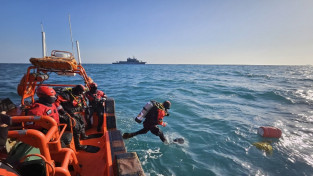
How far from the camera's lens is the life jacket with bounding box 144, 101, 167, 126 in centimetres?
561

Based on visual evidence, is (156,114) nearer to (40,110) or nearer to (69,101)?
(69,101)

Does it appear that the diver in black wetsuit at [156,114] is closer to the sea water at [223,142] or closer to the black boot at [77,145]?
the sea water at [223,142]

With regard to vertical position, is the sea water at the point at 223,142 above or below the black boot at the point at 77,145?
below

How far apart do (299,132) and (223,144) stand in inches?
163

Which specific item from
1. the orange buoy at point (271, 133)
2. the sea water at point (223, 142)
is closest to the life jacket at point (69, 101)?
the sea water at point (223, 142)

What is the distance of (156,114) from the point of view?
570 cm

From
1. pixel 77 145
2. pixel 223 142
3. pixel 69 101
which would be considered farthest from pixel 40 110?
pixel 223 142

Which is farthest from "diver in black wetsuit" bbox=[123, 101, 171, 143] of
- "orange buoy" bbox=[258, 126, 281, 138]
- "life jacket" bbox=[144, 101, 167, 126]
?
"orange buoy" bbox=[258, 126, 281, 138]

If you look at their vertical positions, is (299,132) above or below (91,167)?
below

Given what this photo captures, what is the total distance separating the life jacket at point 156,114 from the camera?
561 cm

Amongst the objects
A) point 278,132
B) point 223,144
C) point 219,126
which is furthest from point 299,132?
point 223,144

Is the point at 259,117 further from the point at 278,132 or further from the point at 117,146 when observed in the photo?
the point at 117,146

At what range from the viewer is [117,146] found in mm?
3357

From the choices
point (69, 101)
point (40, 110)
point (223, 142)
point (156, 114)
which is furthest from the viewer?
point (223, 142)
